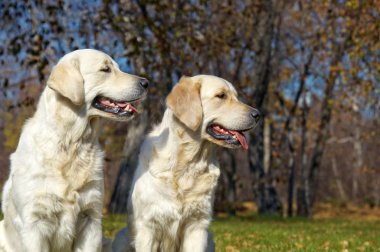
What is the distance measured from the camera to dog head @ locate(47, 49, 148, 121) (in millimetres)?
4977

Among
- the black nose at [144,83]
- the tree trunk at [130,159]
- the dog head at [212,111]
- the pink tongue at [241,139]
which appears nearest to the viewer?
the black nose at [144,83]

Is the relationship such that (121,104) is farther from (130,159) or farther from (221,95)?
(130,159)

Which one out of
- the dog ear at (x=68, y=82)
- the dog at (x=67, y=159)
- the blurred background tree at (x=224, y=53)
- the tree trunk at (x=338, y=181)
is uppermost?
the blurred background tree at (x=224, y=53)

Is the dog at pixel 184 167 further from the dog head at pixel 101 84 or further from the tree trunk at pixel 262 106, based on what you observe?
the tree trunk at pixel 262 106

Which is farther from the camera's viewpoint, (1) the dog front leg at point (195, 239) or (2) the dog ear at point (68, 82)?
(1) the dog front leg at point (195, 239)

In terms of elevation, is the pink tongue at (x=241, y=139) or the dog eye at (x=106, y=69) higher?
the dog eye at (x=106, y=69)

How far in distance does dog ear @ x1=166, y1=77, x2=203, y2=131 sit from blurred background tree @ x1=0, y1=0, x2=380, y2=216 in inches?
279

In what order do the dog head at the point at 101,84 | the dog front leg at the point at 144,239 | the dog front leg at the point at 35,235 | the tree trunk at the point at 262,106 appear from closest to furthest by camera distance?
the dog front leg at the point at 35,235, the dog head at the point at 101,84, the dog front leg at the point at 144,239, the tree trunk at the point at 262,106

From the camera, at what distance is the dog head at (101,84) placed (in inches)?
196

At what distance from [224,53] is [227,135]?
14.0 m

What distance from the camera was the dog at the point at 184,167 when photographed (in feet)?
18.1

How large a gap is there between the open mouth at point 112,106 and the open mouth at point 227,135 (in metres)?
0.87

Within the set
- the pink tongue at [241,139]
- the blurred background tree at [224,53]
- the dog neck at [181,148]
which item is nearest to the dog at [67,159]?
the dog neck at [181,148]

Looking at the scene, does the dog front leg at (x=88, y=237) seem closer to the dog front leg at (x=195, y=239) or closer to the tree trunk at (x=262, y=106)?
the dog front leg at (x=195, y=239)
